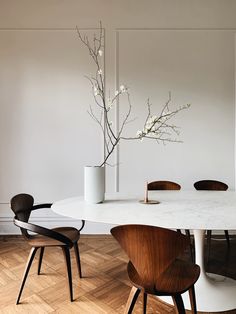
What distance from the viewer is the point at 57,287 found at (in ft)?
6.85

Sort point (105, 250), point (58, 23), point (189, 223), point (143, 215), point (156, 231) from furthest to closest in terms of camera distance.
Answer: point (58, 23), point (105, 250), point (143, 215), point (189, 223), point (156, 231)

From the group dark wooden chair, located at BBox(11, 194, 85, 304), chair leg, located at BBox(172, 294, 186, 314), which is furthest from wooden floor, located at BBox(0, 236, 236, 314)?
chair leg, located at BBox(172, 294, 186, 314)

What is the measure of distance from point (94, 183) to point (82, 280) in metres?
0.91

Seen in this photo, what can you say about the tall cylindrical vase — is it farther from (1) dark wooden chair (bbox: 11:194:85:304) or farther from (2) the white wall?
(2) the white wall

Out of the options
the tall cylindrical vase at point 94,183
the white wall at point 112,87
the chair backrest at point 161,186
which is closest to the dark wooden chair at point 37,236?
the tall cylindrical vase at point 94,183

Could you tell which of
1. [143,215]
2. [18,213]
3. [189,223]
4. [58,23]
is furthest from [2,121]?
[189,223]

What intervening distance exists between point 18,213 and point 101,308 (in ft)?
3.14

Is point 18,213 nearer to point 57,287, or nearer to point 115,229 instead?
point 57,287

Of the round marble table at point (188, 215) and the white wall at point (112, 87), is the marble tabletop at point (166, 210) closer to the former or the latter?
the round marble table at point (188, 215)

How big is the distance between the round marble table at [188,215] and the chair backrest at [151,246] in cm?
27

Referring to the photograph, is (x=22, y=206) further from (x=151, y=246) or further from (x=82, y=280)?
(x=151, y=246)

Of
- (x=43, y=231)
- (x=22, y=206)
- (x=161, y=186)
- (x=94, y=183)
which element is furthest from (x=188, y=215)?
(x=22, y=206)

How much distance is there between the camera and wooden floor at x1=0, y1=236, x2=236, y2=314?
184 cm

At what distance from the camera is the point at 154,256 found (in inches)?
48.3
